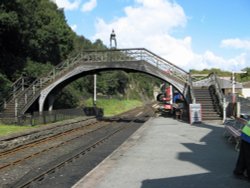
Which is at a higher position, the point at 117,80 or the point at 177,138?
the point at 117,80

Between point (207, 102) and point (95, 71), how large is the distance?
33.3 ft

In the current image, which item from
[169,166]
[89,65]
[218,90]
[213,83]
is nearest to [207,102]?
[218,90]

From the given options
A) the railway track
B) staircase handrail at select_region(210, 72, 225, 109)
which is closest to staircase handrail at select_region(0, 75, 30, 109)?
the railway track

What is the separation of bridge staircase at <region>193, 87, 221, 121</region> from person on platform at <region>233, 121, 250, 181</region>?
1754cm

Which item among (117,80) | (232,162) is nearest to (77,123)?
(232,162)

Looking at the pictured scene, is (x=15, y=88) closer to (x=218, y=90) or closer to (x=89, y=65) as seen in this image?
(x=89, y=65)

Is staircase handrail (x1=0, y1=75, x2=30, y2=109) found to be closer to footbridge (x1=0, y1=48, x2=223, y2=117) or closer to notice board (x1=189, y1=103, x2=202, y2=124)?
footbridge (x1=0, y1=48, x2=223, y2=117)

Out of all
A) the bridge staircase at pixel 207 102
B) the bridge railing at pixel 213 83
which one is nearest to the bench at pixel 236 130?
the bridge staircase at pixel 207 102

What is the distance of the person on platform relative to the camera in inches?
348

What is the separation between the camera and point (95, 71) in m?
35.2

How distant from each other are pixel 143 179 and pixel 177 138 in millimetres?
8704

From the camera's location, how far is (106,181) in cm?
955

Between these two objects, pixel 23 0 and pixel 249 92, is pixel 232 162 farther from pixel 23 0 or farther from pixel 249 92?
pixel 249 92

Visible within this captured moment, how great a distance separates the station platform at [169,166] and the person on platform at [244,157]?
0.21 metres
